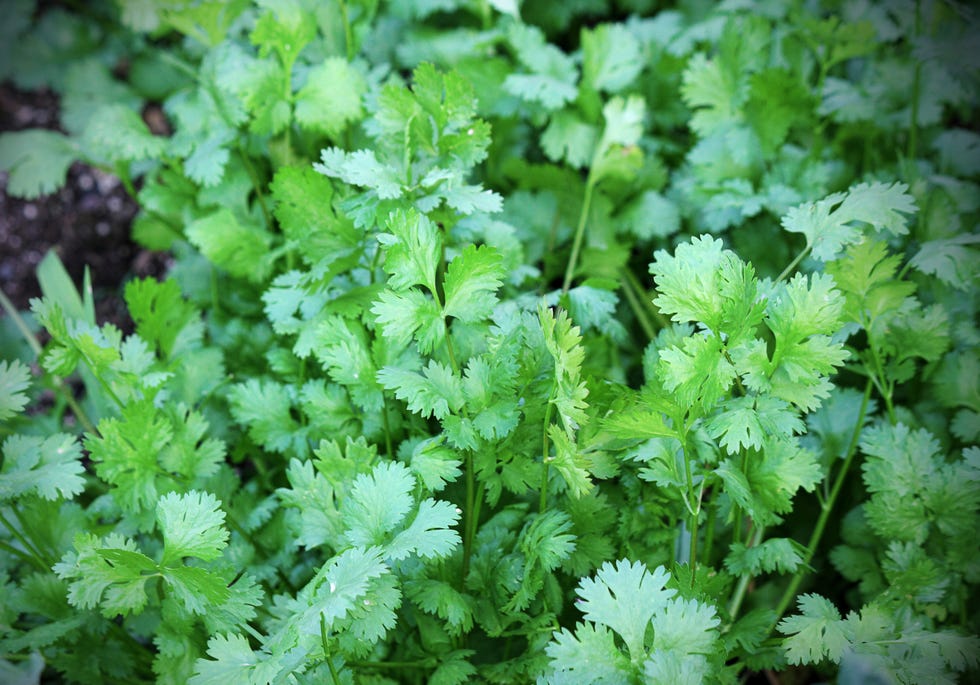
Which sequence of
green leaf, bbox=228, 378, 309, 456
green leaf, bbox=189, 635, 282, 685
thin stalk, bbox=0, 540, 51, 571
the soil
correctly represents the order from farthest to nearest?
1. the soil
2. green leaf, bbox=228, 378, 309, 456
3. thin stalk, bbox=0, 540, 51, 571
4. green leaf, bbox=189, 635, 282, 685

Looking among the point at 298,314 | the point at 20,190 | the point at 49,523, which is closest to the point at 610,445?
the point at 298,314

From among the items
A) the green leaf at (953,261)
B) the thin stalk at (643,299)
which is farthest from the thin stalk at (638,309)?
the green leaf at (953,261)

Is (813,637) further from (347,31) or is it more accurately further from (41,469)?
(347,31)

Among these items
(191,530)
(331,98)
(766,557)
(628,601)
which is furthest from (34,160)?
(766,557)

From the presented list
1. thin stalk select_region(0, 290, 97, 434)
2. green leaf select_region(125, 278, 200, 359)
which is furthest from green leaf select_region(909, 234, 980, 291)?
thin stalk select_region(0, 290, 97, 434)

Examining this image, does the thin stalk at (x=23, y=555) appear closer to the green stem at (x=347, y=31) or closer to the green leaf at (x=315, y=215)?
the green leaf at (x=315, y=215)

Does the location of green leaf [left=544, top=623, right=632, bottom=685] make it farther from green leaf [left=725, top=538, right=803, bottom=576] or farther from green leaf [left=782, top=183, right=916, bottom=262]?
green leaf [left=782, top=183, right=916, bottom=262]

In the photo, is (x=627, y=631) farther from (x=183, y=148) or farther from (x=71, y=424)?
(x=71, y=424)
